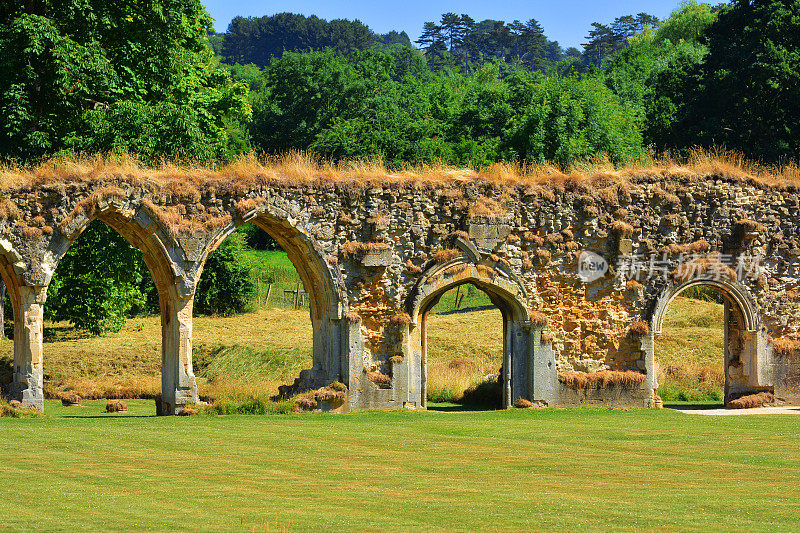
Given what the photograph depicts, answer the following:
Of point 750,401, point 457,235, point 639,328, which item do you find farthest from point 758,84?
point 457,235

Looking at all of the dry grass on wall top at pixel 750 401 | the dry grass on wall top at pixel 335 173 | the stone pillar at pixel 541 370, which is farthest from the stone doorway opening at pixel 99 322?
the dry grass on wall top at pixel 750 401

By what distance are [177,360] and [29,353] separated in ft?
8.32

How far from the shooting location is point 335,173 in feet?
66.9

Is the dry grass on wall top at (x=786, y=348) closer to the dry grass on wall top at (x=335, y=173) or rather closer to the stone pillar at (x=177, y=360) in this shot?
the dry grass on wall top at (x=335, y=173)

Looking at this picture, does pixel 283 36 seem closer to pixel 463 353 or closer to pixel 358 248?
pixel 463 353

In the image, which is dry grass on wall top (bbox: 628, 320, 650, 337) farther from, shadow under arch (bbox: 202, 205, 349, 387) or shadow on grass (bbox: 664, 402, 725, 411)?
shadow under arch (bbox: 202, 205, 349, 387)

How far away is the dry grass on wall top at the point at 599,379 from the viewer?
68.4ft

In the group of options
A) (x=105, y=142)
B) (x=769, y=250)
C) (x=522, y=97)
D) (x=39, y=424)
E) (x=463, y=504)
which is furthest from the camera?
(x=522, y=97)

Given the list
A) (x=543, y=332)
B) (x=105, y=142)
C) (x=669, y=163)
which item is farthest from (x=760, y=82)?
(x=105, y=142)

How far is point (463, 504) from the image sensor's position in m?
10.3

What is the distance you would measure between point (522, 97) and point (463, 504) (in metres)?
40.0

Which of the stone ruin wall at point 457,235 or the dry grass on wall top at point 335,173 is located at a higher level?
the dry grass on wall top at point 335,173

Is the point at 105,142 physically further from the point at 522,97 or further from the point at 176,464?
the point at 522,97

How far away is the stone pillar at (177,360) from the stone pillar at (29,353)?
→ 84.4 inches
